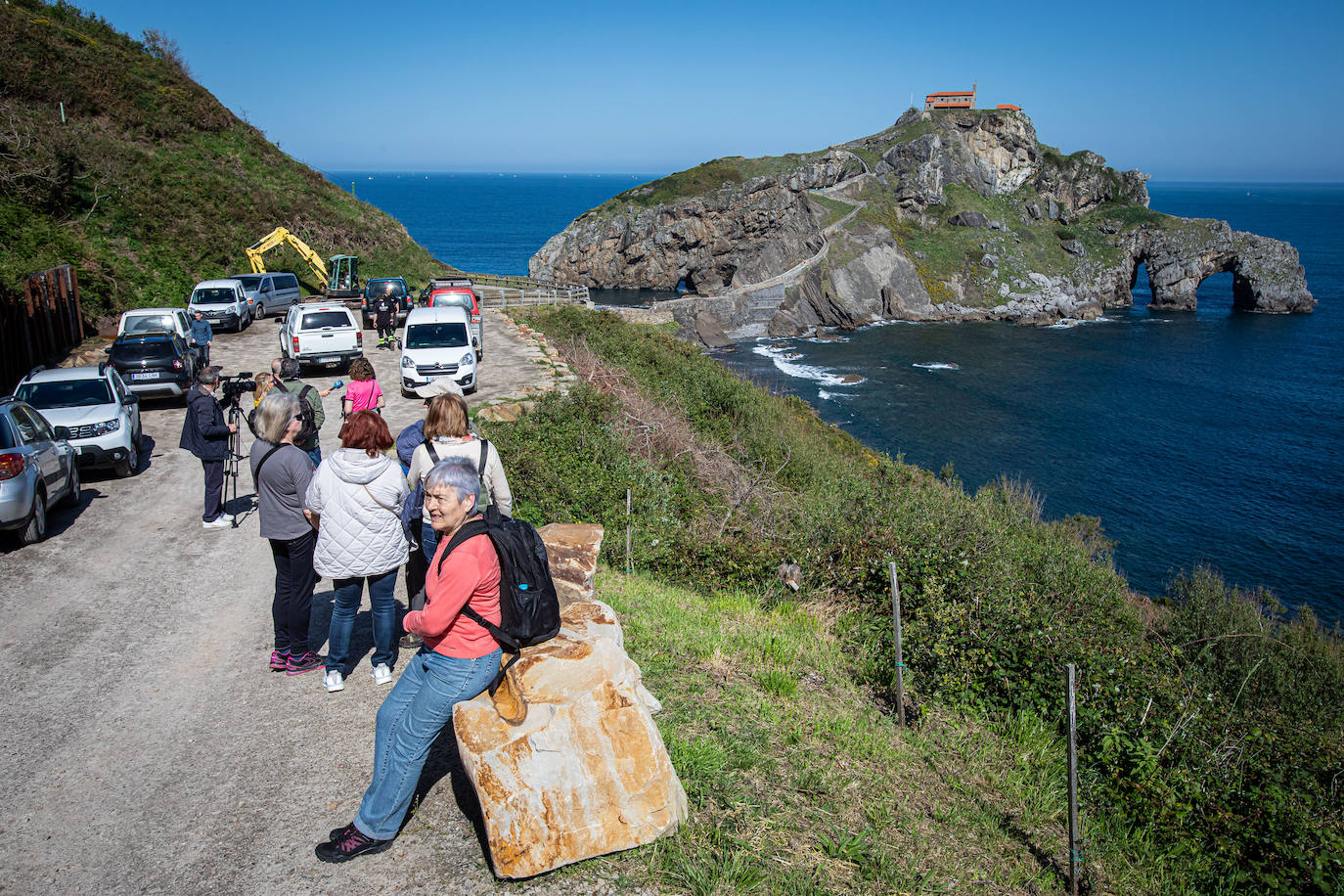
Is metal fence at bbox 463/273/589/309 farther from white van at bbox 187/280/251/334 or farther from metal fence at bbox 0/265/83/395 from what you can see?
metal fence at bbox 0/265/83/395

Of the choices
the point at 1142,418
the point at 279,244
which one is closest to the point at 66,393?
the point at 279,244

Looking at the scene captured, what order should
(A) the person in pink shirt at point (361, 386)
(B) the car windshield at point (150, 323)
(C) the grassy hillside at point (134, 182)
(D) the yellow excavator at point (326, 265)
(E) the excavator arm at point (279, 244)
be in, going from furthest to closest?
(D) the yellow excavator at point (326, 265) < (E) the excavator arm at point (279, 244) < (C) the grassy hillside at point (134, 182) < (B) the car windshield at point (150, 323) < (A) the person in pink shirt at point (361, 386)

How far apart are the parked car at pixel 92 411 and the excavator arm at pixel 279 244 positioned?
800 inches

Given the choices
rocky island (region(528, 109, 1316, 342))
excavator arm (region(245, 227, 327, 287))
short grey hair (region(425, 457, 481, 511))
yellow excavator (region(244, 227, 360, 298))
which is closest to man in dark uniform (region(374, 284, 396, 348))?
excavator arm (region(245, 227, 327, 287))

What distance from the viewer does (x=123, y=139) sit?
33781 millimetres

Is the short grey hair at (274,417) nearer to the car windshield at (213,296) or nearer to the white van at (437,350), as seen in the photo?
the white van at (437,350)

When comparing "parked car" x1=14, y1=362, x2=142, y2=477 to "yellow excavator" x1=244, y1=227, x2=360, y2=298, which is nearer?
"parked car" x1=14, y1=362, x2=142, y2=477

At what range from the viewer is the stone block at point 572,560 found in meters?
5.49

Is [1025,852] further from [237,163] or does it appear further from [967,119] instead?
[967,119]

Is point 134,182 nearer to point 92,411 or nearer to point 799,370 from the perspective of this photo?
point 92,411

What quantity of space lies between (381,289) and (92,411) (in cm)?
1845

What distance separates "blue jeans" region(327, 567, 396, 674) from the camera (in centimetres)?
550

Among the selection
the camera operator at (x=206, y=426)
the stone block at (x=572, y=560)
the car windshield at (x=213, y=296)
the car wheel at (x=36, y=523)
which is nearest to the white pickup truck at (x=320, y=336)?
the car windshield at (x=213, y=296)

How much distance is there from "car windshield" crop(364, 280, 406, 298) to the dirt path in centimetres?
2030
